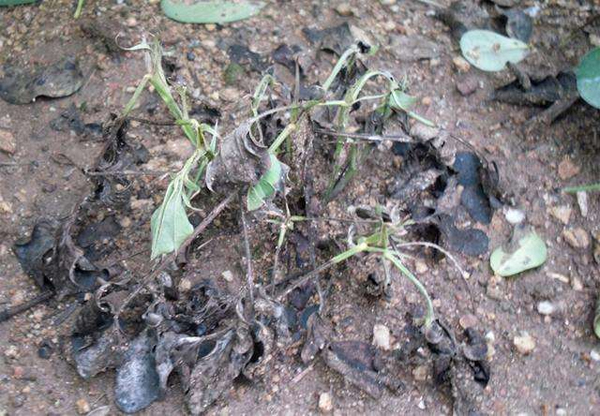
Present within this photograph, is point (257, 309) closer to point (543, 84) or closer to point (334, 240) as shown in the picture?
point (334, 240)

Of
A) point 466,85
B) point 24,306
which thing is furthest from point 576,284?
point 24,306

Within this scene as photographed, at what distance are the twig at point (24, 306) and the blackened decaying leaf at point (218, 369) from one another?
36 centimetres

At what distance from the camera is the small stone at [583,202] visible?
5.79 ft

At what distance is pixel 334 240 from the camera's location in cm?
160

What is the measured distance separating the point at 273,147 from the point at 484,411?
633 millimetres

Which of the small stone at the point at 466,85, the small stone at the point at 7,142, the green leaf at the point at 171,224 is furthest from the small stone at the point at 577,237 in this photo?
the small stone at the point at 7,142

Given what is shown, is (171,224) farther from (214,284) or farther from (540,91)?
(540,91)

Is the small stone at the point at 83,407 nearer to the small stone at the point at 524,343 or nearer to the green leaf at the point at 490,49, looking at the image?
the small stone at the point at 524,343

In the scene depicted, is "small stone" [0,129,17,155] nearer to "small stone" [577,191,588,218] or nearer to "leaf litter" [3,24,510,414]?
"leaf litter" [3,24,510,414]

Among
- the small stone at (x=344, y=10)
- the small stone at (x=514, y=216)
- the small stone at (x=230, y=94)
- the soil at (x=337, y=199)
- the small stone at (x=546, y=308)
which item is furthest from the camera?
the small stone at (x=344, y=10)

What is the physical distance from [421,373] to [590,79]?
76 centimetres

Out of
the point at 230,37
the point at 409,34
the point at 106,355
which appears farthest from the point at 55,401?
the point at 409,34

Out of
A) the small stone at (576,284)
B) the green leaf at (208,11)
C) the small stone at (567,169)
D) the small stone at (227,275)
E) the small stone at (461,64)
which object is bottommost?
the small stone at (576,284)

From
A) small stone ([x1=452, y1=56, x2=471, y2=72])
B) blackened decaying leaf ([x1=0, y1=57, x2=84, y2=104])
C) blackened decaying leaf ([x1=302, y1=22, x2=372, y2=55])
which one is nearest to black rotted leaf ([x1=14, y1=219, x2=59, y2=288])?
blackened decaying leaf ([x1=0, y1=57, x2=84, y2=104])
